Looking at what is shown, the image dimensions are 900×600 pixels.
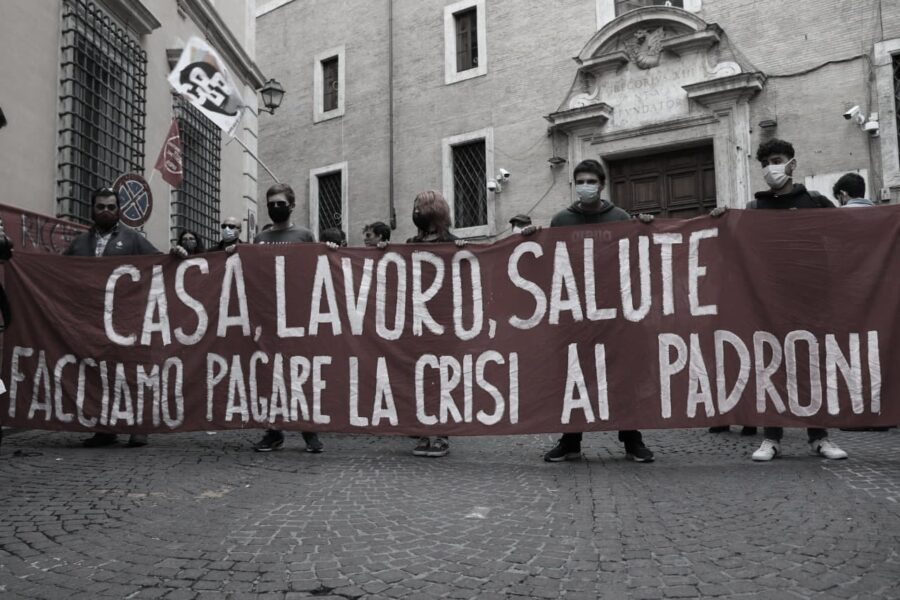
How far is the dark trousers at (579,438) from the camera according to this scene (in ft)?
15.5

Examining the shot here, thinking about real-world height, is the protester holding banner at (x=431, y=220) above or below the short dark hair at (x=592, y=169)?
below

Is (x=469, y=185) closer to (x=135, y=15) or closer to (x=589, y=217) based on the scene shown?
(x=135, y=15)

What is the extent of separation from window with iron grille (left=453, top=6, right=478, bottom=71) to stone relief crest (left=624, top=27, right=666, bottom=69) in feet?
12.7

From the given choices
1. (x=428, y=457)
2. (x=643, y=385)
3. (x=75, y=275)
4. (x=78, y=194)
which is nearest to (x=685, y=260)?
(x=643, y=385)

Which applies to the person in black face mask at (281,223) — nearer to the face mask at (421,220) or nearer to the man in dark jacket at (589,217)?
the face mask at (421,220)

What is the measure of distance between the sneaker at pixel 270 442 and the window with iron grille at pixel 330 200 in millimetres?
13490

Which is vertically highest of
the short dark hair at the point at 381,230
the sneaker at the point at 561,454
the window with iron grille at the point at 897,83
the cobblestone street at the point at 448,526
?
the window with iron grille at the point at 897,83

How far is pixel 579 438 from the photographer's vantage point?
189 inches

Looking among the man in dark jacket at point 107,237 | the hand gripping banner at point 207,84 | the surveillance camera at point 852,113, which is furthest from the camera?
the surveillance camera at point 852,113

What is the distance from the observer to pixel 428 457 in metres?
4.94

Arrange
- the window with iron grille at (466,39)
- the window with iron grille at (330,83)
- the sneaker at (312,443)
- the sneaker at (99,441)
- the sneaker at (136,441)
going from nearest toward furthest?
1. the sneaker at (312,443)
2. the sneaker at (136,441)
3. the sneaker at (99,441)
4. the window with iron grille at (466,39)
5. the window with iron grille at (330,83)

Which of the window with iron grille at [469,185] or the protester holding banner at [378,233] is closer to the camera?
the protester holding banner at [378,233]

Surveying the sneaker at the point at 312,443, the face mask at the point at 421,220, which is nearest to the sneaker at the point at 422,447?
the sneaker at the point at 312,443

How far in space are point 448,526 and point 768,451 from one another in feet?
7.99
